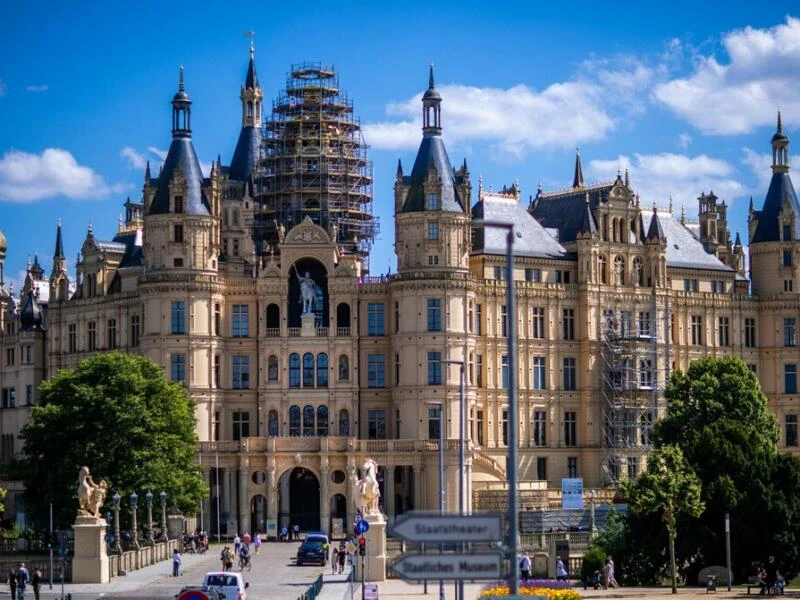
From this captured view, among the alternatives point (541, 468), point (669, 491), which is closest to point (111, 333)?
point (541, 468)

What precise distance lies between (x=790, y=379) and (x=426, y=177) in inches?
1345

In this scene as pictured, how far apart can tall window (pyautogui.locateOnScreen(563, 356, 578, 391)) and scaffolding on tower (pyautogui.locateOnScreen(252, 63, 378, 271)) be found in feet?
55.3

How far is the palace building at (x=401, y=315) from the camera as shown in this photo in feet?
430

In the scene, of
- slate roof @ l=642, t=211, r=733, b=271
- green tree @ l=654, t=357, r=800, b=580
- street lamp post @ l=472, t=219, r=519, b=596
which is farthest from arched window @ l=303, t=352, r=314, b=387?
street lamp post @ l=472, t=219, r=519, b=596

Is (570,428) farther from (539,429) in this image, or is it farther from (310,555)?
(310,555)

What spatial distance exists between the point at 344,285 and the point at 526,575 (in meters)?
50.3

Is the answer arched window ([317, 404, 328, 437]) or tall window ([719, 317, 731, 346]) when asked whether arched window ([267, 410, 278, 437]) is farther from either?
tall window ([719, 317, 731, 346])

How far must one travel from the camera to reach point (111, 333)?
14312 cm

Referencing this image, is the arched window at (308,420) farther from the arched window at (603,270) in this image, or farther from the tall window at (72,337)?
the arched window at (603,270)

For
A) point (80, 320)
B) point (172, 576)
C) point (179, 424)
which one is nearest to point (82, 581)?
point (172, 576)

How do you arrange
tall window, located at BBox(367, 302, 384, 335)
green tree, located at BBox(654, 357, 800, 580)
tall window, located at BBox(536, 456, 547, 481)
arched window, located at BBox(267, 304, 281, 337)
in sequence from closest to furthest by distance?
1. green tree, located at BBox(654, 357, 800, 580)
2. tall window, located at BBox(367, 302, 384, 335)
3. arched window, located at BBox(267, 304, 281, 337)
4. tall window, located at BBox(536, 456, 547, 481)

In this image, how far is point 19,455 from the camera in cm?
15438

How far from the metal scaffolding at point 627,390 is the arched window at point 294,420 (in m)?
21.6

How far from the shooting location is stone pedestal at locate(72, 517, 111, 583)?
88750mm
